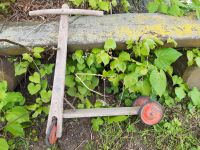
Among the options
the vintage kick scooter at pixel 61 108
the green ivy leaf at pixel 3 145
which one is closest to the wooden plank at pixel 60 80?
the vintage kick scooter at pixel 61 108

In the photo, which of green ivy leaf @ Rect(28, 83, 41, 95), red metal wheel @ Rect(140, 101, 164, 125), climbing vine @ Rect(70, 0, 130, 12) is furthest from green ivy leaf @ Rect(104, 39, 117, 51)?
green ivy leaf @ Rect(28, 83, 41, 95)

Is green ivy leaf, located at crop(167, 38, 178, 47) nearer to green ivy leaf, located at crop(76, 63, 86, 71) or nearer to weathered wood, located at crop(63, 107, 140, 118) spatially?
weathered wood, located at crop(63, 107, 140, 118)

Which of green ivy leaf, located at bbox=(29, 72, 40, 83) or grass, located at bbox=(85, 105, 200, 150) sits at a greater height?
green ivy leaf, located at bbox=(29, 72, 40, 83)

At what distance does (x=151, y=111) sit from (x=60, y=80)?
0.64 meters

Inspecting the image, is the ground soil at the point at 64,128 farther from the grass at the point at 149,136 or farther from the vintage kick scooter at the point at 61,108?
the vintage kick scooter at the point at 61,108

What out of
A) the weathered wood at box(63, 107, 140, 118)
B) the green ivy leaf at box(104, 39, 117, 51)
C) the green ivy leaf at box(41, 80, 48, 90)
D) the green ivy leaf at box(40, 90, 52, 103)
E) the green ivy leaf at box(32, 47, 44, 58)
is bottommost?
the weathered wood at box(63, 107, 140, 118)

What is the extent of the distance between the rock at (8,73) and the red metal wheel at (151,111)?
38.6 inches

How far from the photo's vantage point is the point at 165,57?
8.13 ft

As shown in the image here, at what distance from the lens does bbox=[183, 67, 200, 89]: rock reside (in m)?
2.68

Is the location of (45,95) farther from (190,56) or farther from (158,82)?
(190,56)

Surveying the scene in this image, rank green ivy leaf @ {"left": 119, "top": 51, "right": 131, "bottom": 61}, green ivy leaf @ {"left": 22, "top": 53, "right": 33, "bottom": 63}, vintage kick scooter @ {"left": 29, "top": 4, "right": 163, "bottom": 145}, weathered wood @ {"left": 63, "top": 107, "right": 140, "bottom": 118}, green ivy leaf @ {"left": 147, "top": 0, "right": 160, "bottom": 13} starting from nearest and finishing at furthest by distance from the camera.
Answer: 1. vintage kick scooter @ {"left": 29, "top": 4, "right": 163, "bottom": 145}
2. weathered wood @ {"left": 63, "top": 107, "right": 140, "bottom": 118}
3. green ivy leaf @ {"left": 22, "top": 53, "right": 33, "bottom": 63}
4. green ivy leaf @ {"left": 119, "top": 51, "right": 131, "bottom": 61}
5. green ivy leaf @ {"left": 147, "top": 0, "right": 160, "bottom": 13}

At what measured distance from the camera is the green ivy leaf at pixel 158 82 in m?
2.41

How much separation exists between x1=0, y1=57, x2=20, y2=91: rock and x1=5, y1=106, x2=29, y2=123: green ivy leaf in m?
0.22

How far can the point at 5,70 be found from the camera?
250 cm
